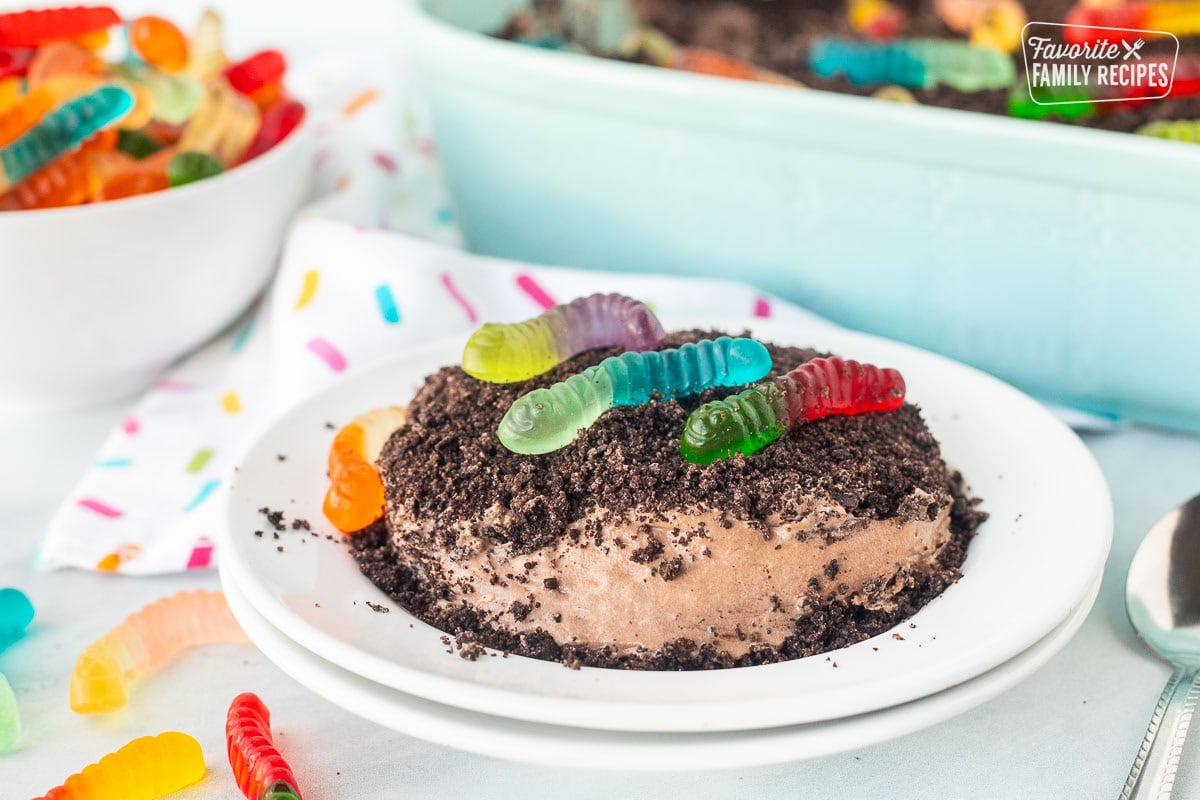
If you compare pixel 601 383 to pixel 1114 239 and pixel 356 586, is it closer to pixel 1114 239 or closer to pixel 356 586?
pixel 356 586

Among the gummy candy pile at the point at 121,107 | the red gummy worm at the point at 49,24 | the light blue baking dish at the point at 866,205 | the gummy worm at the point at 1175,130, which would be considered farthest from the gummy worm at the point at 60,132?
the gummy worm at the point at 1175,130

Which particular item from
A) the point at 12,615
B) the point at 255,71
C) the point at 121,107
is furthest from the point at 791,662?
the point at 255,71

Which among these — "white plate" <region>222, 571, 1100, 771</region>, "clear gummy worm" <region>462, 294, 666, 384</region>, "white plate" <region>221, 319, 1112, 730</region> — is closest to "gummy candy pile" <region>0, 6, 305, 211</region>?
"white plate" <region>221, 319, 1112, 730</region>

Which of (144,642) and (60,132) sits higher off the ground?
(60,132)

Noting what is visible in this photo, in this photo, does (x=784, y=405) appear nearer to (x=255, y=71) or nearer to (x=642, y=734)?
(x=642, y=734)

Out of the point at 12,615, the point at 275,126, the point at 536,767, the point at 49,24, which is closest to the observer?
the point at 536,767

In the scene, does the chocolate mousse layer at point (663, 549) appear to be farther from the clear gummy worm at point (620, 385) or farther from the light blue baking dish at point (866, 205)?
the light blue baking dish at point (866, 205)
